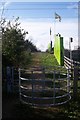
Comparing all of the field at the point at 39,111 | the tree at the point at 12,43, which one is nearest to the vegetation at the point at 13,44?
the tree at the point at 12,43

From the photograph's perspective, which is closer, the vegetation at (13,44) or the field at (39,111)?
the field at (39,111)

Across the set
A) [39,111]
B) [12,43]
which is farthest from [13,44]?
[39,111]

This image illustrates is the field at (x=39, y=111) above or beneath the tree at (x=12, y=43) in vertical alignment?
beneath

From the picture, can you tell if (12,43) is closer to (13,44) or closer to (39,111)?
(13,44)

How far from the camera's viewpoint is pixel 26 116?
786cm

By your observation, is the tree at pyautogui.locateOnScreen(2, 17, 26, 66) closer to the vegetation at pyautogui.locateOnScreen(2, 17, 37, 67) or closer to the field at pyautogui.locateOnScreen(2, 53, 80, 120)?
the vegetation at pyautogui.locateOnScreen(2, 17, 37, 67)

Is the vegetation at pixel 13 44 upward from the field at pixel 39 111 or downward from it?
upward

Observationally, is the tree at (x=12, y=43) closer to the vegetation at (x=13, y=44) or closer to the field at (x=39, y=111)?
the vegetation at (x=13, y=44)

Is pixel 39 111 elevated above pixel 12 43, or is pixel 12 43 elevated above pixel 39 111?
pixel 12 43

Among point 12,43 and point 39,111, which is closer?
point 39,111

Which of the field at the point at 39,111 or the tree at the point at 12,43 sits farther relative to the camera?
the tree at the point at 12,43

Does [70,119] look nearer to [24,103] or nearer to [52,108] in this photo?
[52,108]

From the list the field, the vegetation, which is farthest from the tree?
the field

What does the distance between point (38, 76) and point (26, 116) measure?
525cm
